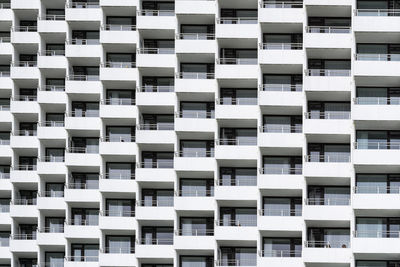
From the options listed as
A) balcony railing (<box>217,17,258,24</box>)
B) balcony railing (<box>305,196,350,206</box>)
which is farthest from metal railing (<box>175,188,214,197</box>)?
balcony railing (<box>217,17,258,24</box>)

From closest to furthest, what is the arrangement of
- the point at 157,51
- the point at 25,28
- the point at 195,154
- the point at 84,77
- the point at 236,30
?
the point at 236,30 < the point at 195,154 < the point at 157,51 < the point at 84,77 < the point at 25,28

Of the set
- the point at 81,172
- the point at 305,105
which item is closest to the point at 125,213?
the point at 81,172

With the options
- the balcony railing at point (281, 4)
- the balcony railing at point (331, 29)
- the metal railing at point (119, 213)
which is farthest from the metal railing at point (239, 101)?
the metal railing at point (119, 213)

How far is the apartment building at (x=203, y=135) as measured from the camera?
278 ft

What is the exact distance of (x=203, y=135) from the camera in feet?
287

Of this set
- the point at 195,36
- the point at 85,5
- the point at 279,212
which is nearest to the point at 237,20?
the point at 195,36

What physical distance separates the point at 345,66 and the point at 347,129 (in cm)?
642

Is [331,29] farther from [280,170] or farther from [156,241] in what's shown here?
[156,241]

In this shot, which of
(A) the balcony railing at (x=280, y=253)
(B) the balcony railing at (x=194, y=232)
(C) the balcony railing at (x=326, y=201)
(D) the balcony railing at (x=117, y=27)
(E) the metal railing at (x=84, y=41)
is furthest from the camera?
(E) the metal railing at (x=84, y=41)

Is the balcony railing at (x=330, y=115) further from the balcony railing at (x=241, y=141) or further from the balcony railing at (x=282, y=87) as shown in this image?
the balcony railing at (x=241, y=141)

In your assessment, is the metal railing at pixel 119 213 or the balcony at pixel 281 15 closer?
the balcony at pixel 281 15

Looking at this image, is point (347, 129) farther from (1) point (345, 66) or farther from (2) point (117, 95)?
(2) point (117, 95)

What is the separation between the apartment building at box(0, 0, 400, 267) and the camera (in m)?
84.8

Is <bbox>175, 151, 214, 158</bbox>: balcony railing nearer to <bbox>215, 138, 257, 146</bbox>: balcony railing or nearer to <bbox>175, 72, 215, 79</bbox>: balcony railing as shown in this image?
<bbox>215, 138, 257, 146</bbox>: balcony railing
